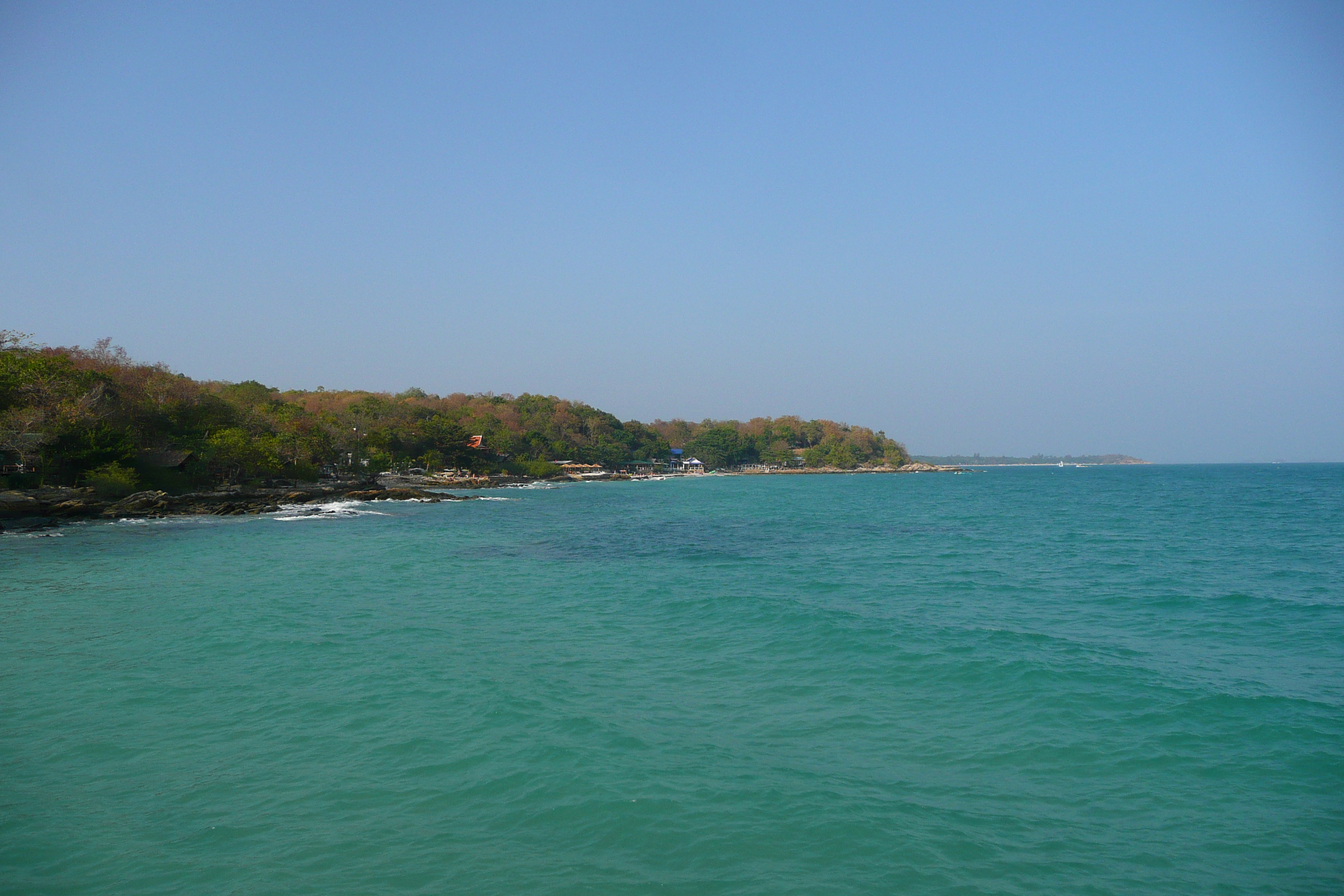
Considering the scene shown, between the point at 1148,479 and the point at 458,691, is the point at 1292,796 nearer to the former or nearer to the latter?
the point at 458,691

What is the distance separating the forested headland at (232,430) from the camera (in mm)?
32156

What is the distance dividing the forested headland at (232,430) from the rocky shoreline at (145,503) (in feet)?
4.65

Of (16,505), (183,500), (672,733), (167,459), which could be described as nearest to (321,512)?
(183,500)

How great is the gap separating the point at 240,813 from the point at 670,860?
3.23m

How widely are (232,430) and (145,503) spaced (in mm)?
10709

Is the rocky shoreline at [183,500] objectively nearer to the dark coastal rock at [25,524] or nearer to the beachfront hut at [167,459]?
the dark coastal rock at [25,524]

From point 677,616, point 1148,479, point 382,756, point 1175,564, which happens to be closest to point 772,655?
point 677,616

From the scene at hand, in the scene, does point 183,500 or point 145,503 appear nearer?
point 145,503

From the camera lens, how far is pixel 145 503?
33000mm

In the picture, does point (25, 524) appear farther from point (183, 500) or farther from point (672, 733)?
point (672, 733)

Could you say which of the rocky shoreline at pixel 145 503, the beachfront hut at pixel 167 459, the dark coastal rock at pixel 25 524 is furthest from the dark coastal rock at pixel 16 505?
the beachfront hut at pixel 167 459

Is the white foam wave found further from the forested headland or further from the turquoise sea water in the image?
the turquoise sea water

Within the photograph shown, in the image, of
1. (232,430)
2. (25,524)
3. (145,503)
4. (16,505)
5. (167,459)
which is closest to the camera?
(25,524)

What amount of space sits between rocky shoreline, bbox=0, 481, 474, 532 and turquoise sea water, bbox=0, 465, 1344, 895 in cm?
1531
